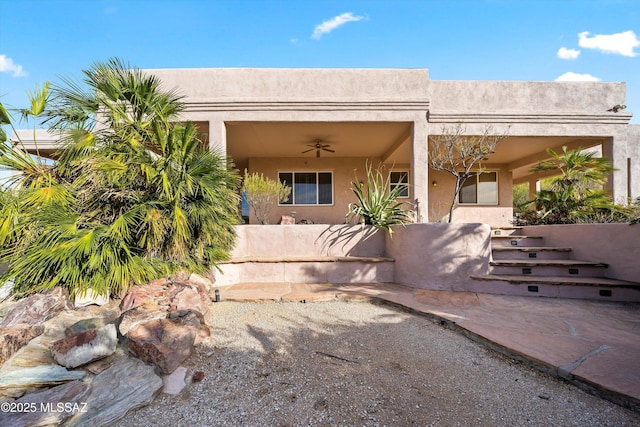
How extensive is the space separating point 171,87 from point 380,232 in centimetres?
571

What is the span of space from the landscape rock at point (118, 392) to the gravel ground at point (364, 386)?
0.28ft

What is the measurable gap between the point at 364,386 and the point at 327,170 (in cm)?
779

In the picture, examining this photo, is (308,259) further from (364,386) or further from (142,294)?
(364,386)

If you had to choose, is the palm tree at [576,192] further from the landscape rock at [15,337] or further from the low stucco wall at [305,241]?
the landscape rock at [15,337]

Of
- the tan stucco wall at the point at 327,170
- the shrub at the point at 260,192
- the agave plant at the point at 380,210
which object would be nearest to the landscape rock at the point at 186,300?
the shrub at the point at 260,192

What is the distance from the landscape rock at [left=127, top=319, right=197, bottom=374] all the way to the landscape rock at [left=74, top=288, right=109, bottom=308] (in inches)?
48.4

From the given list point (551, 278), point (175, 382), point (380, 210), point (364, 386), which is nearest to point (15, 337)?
point (175, 382)

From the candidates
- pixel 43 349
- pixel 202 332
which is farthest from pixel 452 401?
pixel 43 349

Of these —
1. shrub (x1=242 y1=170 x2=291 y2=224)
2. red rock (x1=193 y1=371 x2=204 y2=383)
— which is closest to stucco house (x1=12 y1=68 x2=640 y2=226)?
shrub (x1=242 y1=170 x2=291 y2=224)

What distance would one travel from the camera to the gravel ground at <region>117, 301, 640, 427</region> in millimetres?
1765

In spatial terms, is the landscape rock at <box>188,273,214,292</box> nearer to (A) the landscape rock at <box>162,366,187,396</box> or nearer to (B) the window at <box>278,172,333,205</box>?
(A) the landscape rock at <box>162,366,187,396</box>

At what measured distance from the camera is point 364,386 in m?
2.07

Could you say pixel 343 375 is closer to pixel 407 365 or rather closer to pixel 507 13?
pixel 407 365

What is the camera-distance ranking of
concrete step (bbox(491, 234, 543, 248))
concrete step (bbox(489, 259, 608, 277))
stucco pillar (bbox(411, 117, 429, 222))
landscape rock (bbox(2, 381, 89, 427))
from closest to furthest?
landscape rock (bbox(2, 381, 89, 427))
concrete step (bbox(489, 259, 608, 277))
concrete step (bbox(491, 234, 543, 248))
stucco pillar (bbox(411, 117, 429, 222))
